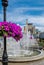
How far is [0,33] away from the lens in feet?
24.8

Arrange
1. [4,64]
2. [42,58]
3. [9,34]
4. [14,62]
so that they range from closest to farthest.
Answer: [9,34] < [4,64] < [14,62] < [42,58]

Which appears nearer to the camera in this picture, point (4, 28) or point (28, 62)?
point (4, 28)

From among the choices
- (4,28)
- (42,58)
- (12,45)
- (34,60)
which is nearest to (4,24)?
(4,28)

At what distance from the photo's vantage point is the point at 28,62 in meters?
12.7

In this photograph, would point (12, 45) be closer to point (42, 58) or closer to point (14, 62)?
point (42, 58)

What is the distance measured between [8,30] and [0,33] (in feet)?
0.93

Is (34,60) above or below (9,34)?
below

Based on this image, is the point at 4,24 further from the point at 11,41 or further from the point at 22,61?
the point at 11,41

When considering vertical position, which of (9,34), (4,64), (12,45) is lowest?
(12,45)

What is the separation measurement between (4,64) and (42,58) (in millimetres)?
6288

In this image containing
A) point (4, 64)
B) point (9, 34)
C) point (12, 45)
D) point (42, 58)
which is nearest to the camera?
point (9, 34)

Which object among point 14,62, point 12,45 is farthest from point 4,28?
point 12,45

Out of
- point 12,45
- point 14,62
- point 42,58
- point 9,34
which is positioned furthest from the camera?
point 12,45

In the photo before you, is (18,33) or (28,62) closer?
(18,33)
